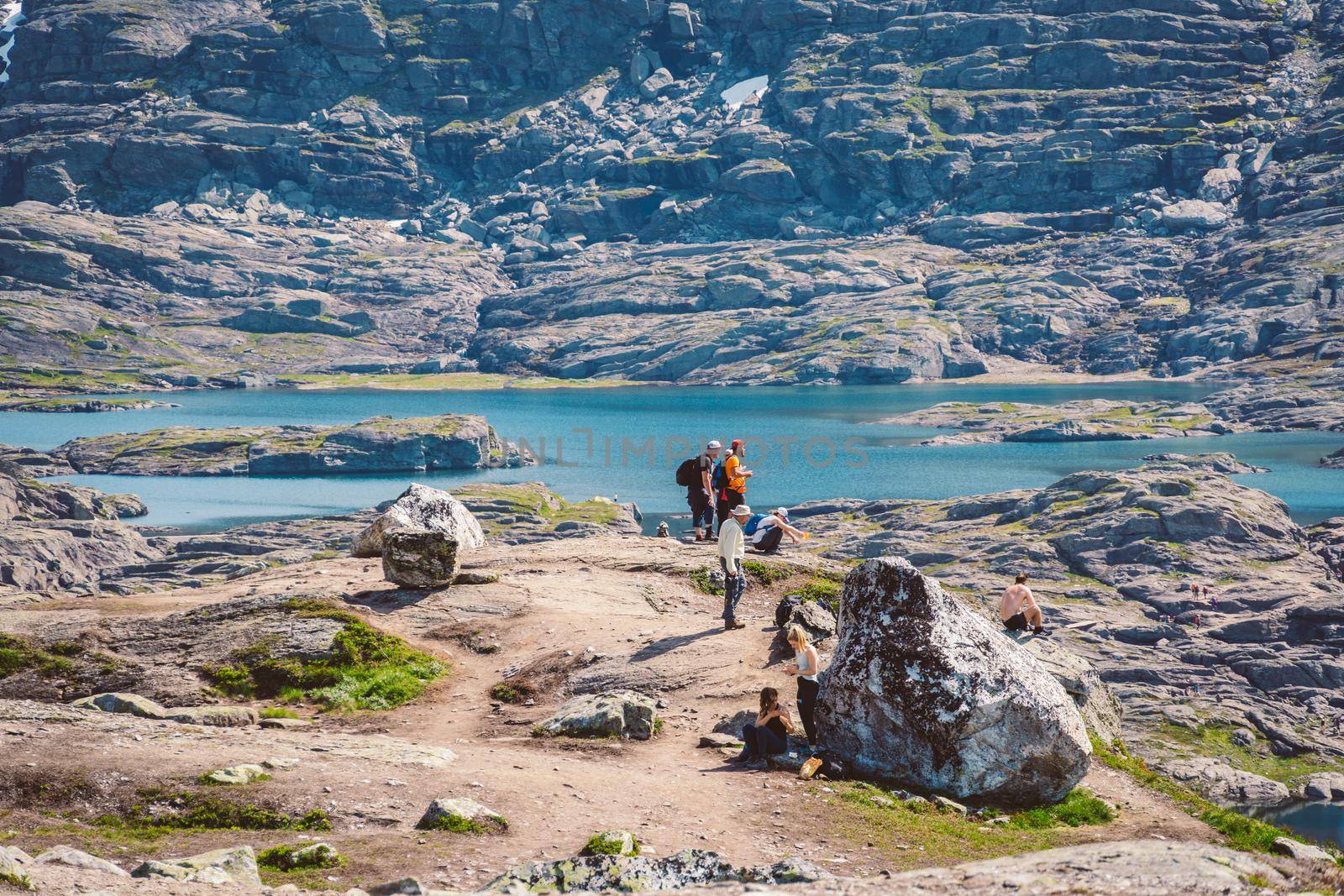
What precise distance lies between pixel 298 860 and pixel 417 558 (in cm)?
1608

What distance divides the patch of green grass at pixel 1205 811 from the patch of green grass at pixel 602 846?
1116 cm

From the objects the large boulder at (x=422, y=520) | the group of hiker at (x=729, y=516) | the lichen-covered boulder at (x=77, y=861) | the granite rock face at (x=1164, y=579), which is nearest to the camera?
the lichen-covered boulder at (x=77, y=861)

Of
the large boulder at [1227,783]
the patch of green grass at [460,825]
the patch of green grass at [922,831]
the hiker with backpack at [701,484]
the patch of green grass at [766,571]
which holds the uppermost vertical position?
the hiker with backpack at [701,484]

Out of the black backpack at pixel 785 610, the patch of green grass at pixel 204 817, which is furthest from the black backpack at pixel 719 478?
the patch of green grass at pixel 204 817

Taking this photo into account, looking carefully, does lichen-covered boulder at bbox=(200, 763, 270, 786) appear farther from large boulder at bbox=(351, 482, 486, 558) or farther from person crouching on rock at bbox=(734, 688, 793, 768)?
large boulder at bbox=(351, 482, 486, 558)

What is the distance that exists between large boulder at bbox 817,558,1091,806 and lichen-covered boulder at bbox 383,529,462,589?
45.6 feet

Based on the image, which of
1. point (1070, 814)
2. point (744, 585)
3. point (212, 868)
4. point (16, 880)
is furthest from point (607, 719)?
point (16, 880)

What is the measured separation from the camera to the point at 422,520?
39.9m

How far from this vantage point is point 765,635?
1133 inches

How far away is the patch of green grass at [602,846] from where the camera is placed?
17859 millimetres

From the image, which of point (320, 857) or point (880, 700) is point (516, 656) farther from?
point (320, 857)

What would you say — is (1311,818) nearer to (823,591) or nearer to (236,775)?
(823,591)

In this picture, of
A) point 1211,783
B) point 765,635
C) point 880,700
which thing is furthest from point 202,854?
point 1211,783

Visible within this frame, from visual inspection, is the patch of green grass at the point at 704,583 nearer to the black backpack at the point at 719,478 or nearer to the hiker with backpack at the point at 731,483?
the hiker with backpack at the point at 731,483
